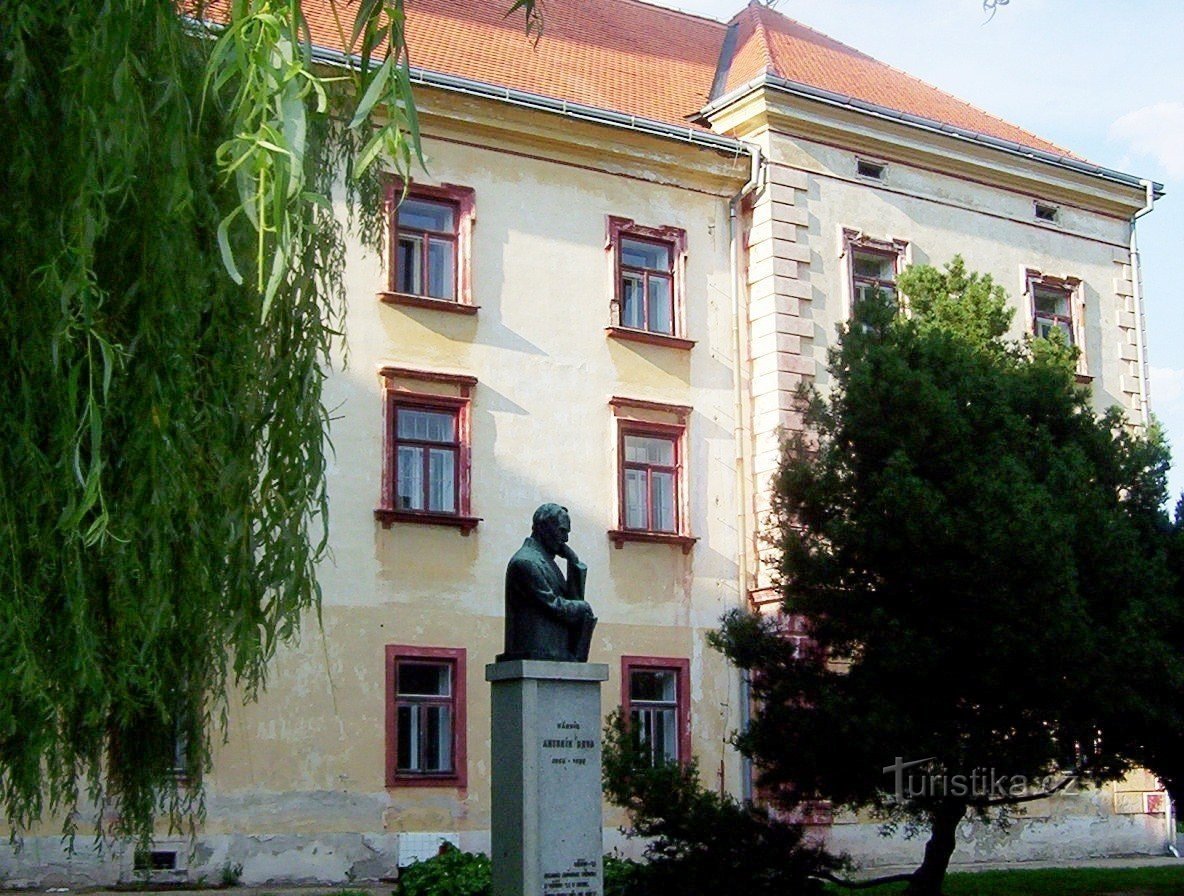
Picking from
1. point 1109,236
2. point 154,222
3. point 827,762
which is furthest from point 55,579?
point 1109,236

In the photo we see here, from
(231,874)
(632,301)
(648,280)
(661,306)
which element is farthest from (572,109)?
(231,874)

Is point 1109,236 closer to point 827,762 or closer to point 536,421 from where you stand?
point 536,421

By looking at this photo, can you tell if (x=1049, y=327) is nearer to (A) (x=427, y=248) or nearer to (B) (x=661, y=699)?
(B) (x=661, y=699)

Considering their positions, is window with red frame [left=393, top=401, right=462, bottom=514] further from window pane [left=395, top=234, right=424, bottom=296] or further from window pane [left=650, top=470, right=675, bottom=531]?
window pane [left=650, top=470, right=675, bottom=531]

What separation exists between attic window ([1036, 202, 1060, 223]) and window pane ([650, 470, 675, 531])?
342 inches

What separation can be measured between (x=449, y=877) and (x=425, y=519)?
610 centimetres

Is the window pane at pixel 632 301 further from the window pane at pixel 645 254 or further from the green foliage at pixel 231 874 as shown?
the green foliage at pixel 231 874

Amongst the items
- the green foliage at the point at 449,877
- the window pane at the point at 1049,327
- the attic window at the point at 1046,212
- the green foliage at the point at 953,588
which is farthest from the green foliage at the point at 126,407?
the attic window at the point at 1046,212

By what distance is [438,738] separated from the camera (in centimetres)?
2027

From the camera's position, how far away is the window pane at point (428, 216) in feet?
70.0

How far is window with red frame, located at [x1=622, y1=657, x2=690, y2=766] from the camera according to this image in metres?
21.7

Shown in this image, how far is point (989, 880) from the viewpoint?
19.5 m

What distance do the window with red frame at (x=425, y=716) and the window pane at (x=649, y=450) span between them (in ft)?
12.4

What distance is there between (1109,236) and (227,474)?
22.0 m
